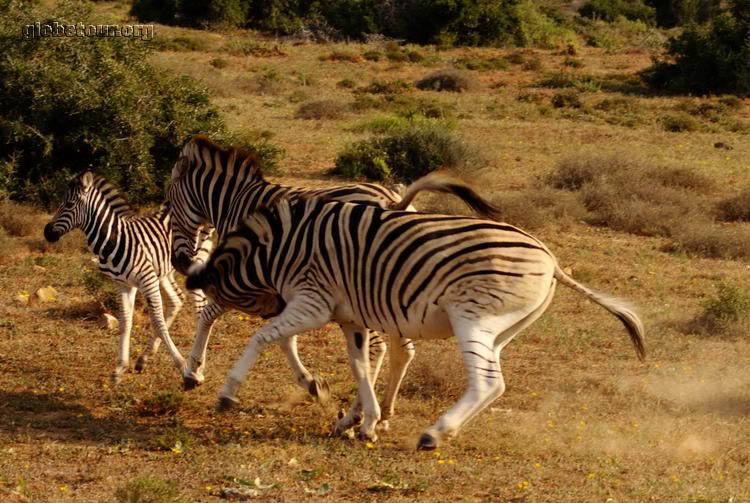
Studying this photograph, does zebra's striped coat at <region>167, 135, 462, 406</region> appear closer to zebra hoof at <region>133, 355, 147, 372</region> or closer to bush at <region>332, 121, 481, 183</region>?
zebra hoof at <region>133, 355, 147, 372</region>

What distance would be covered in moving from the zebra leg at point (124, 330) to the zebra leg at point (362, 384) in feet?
7.30

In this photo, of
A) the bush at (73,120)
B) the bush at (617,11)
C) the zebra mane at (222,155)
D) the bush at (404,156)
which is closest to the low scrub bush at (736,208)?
the bush at (404,156)

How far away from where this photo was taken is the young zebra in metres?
5.68

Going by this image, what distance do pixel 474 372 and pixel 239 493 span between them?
5.08ft

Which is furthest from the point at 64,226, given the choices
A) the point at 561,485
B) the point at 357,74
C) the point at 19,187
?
the point at 357,74

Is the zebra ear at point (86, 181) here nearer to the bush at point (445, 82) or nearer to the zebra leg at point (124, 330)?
the zebra leg at point (124, 330)

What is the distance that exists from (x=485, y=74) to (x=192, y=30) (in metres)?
14.5

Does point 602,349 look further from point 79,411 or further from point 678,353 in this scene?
point 79,411

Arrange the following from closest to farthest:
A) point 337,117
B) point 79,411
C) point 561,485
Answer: point 561,485, point 79,411, point 337,117

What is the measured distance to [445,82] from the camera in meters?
26.8

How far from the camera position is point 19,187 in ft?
43.5

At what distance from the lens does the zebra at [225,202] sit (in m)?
6.93

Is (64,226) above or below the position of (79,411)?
above

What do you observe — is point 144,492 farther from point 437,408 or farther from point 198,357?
point 437,408
